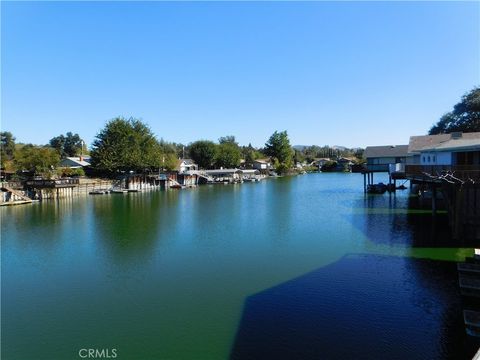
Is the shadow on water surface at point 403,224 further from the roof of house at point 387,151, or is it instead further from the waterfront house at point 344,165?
the waterfront house at point 344,165

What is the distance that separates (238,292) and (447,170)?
1958 cm

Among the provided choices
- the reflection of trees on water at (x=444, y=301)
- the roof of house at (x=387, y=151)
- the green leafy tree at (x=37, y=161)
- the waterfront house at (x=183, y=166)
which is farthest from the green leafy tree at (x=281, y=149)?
the reflection of trees on water at (x=444, y=301)

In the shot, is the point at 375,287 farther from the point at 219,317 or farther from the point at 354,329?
the point at 219,317

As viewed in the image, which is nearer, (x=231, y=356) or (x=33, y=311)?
(x=231, y=356)

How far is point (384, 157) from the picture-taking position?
69312mm

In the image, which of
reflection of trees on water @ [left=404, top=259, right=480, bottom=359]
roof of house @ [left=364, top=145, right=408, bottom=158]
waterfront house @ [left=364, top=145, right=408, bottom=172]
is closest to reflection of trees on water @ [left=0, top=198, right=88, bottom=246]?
reflection of trees on water @ [left=404, top=259, right=480, bottom=359]

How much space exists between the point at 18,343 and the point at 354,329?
42.2ft

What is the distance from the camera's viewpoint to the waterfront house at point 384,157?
2687 inches

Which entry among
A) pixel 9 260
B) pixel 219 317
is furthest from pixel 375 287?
pixel 9 260

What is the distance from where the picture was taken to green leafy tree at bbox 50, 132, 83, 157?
129 m

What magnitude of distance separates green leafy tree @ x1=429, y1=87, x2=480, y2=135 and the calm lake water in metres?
42.8

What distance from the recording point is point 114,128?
88000 millimetres

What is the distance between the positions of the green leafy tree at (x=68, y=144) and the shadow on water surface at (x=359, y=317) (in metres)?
126

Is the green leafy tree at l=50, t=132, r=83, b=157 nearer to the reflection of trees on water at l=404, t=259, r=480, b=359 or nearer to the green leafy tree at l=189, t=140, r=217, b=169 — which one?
the green leafy tree at l=189, t=140, r=217, b=169
